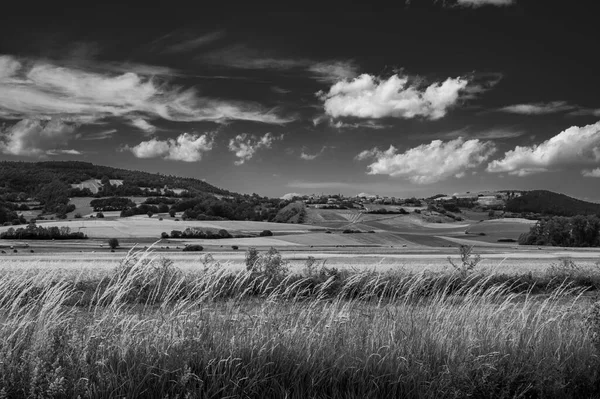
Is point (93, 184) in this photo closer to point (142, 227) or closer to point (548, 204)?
point (142, 227)

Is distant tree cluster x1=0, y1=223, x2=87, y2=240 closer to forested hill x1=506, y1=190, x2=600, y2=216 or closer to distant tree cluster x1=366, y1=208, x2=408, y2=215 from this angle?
distant tree cluster x1=366, y1=208, x2=408, y2=215

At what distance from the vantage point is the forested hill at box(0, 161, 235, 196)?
6088 inches

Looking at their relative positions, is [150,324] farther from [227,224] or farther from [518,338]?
[227,224]

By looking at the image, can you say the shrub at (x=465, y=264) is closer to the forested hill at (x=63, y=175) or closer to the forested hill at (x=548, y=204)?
the forested hill at (x=548, y=204)

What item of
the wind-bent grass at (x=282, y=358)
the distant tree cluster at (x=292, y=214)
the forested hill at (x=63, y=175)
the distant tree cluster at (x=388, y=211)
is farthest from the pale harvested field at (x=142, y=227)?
the wind-bent grass at (x=282, y=358)

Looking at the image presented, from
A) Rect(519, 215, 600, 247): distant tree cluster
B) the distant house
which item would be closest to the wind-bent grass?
Rect(519, 215, 600, 247): distant tree cluster

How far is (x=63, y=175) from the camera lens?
557 ft

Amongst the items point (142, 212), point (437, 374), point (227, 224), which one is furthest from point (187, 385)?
point (142, 212)

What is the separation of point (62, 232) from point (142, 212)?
154 ft

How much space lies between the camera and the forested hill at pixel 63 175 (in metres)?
155

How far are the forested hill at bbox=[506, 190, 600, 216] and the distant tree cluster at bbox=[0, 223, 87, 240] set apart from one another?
125037mm

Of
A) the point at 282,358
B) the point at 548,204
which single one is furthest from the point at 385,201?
the point at 282,358

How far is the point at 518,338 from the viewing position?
9.40 meters

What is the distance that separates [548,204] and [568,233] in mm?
71409
